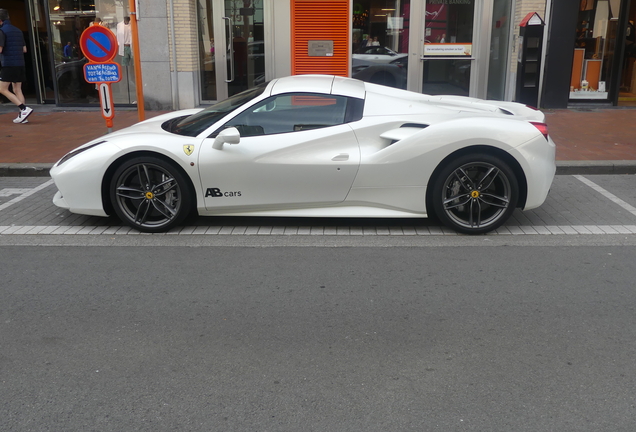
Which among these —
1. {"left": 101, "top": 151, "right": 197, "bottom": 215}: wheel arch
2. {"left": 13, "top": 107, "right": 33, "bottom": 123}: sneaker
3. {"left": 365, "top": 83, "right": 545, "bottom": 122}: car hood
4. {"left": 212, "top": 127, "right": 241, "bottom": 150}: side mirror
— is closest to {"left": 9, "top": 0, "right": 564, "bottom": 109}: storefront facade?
{"left": 13, "top": 107, "right": 33, "bottom": 123}: sneaker

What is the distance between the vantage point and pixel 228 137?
5395mm

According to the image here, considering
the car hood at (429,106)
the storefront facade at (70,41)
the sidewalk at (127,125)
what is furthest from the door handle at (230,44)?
the car hood at (429,106)

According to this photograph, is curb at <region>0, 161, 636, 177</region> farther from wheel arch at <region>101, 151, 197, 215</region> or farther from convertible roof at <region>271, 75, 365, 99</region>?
convertible roof at <region>271, 75, 365, 99</region>

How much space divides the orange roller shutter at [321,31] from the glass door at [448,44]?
5.52ft

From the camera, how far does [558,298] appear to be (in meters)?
4.33

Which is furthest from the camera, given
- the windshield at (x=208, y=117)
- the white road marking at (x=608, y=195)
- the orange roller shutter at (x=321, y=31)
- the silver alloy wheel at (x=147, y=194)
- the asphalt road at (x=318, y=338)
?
the orange roller shutter at (x=321, y=31)

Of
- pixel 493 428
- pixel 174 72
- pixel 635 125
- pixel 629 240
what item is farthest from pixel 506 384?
pixel 174 72

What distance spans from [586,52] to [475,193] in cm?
922

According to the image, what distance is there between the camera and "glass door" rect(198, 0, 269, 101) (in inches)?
516

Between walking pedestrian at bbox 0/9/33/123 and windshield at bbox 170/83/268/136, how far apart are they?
664 centimetres

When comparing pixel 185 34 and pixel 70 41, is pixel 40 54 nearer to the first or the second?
pixel 70 41

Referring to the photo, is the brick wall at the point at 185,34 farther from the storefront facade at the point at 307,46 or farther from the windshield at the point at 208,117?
the windshield at the point at 208,117

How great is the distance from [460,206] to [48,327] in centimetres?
354

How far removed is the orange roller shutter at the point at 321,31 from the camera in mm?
13055
